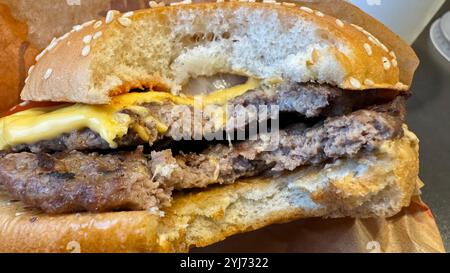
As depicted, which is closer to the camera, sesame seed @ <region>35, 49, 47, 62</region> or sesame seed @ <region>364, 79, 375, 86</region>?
sesame seed @ <region>364, 79, 375, 86</region>

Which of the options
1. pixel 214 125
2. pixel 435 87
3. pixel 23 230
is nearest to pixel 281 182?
pixel 214 125

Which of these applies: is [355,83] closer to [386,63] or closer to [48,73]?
[386,63]

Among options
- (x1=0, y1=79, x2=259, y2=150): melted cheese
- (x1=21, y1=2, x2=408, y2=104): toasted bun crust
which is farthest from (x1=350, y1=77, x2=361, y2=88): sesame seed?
(x1=0, y1=79, x2=259, y2=150): melted cheese

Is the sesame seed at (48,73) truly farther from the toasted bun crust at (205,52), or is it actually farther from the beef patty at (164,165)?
the beef patty at (164,165)

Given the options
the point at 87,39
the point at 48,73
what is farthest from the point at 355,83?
the point at 48,73

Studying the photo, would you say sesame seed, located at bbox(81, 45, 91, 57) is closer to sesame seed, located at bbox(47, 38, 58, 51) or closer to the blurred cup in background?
sesame seed, located at bbox(47, 38, 58, 51)

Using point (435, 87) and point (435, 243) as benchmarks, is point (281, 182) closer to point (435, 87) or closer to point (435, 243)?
point (435, 243)
